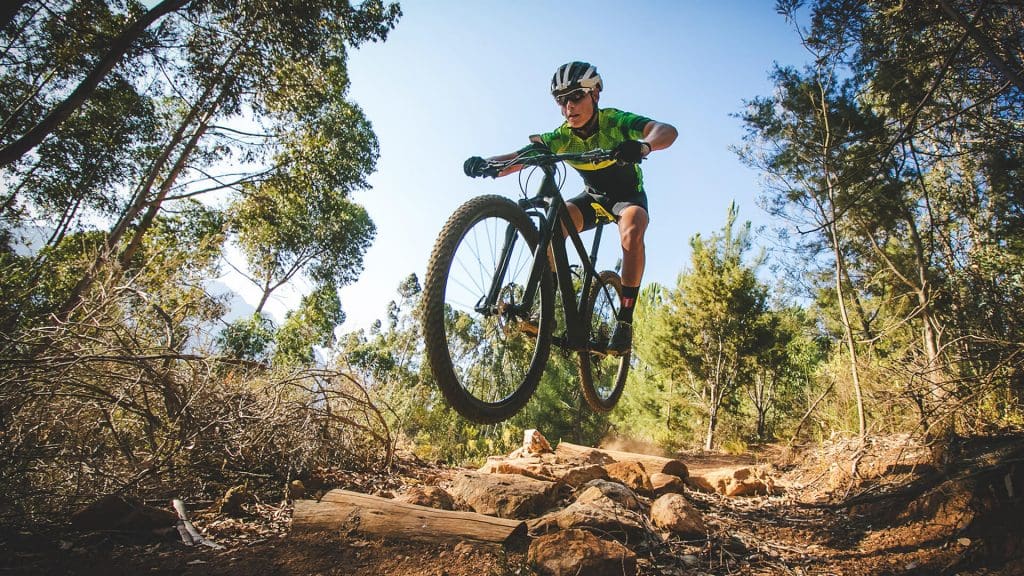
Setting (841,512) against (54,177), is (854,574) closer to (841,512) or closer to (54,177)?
(841,512)

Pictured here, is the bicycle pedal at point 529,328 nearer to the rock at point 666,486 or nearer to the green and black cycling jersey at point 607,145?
the green and black cycling jersey at point 607,145

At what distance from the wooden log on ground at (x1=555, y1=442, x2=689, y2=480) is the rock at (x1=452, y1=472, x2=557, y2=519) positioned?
1597mm

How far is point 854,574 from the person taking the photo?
99.1 inches

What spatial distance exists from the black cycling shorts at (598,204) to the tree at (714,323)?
15.8 m

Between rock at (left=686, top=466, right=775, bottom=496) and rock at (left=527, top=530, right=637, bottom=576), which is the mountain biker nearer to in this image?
rock at (left=527, top=530, right=637, bottom=576)

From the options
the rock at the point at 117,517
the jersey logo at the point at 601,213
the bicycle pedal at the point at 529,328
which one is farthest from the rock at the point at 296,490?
the jersey logo at the point at 601,213

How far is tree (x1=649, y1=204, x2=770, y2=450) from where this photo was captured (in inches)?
683

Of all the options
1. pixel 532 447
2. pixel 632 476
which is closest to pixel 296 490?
pixel 632 476

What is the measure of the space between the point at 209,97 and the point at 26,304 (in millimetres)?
7703

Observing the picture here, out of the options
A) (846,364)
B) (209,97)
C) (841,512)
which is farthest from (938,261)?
(209,97)

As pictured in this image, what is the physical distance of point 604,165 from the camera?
3502mm

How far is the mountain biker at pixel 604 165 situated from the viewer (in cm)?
316

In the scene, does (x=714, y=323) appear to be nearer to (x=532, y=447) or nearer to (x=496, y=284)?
(x=532, y=447)

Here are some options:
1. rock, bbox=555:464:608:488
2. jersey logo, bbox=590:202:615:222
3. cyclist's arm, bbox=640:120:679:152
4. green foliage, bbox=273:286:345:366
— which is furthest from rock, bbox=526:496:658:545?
green foliage, bbox=273:286:345:366
